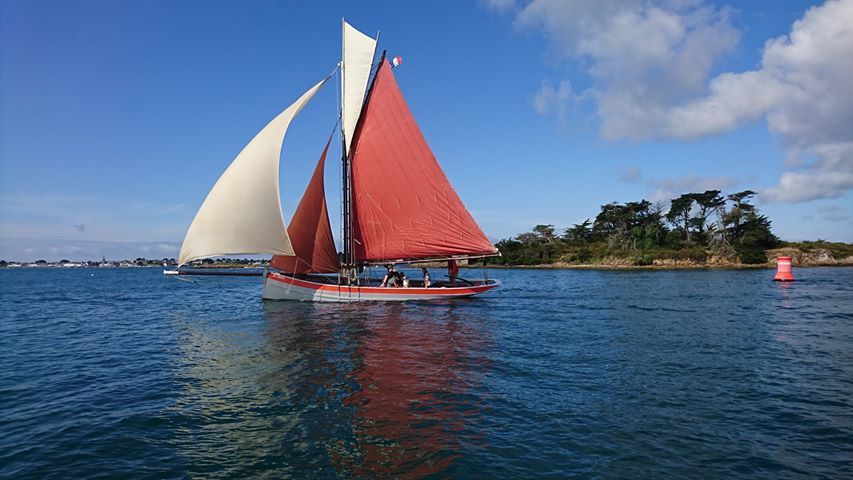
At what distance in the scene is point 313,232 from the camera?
1252 inches

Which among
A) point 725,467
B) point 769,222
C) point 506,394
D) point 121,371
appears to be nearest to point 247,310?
point 121,371

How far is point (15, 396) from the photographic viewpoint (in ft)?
39.1

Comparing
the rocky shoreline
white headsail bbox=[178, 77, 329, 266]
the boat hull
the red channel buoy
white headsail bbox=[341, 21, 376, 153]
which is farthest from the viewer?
the rocky shoreline

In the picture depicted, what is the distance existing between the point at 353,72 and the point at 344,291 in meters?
15.8

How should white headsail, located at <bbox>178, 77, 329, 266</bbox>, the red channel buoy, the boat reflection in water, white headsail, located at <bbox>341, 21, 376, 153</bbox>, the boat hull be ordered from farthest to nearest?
1. the red channel buoy
2. white headsail, located at <bbox>341, 21, 376, 153</bbox>
3. the boat hull
4. white headsail, located at <bbox>178, 77, 329, 266</bbox>
5. the boat reflection in water

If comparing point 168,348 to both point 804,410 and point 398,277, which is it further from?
point 804,410

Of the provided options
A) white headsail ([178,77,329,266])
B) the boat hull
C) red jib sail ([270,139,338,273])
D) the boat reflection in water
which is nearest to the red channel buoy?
the boat hull

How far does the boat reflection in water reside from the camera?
810cm

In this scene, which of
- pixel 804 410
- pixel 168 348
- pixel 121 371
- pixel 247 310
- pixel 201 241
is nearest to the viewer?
pixel 804 410

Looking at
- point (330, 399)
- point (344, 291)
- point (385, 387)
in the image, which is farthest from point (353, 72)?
point (330, 399)

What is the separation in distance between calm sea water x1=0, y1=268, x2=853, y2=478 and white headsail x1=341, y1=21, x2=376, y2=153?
1668 centimetres

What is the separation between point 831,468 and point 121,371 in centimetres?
1746

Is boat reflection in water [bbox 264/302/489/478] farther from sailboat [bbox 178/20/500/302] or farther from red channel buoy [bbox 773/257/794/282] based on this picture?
red channel buoy [bbox 773/257/794/282]

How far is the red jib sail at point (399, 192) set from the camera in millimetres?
31484
